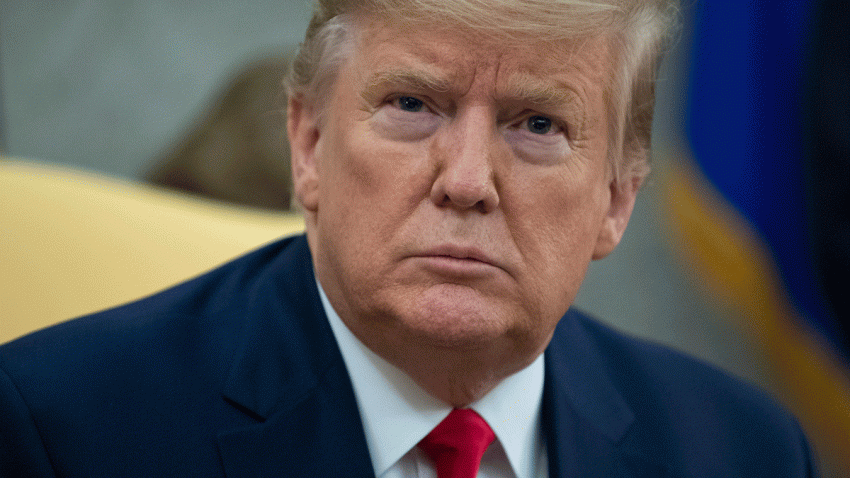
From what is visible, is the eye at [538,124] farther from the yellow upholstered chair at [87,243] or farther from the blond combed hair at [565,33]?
the yellow upholstered chair at [87,243]

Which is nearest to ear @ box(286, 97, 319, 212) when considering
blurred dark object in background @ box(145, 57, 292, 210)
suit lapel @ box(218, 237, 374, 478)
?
suit lapel @ box(218, 237, 374, 478)

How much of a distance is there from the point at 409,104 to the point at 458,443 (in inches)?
20.1

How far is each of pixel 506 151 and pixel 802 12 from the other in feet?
7.25

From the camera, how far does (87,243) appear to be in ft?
5.28

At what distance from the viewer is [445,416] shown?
1.20 m

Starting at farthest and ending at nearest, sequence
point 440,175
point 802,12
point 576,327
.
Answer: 1. point 802,12
2. point 576,327
3. point 440,175

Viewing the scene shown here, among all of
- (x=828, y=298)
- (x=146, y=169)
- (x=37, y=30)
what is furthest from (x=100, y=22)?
(x=828, y=298)

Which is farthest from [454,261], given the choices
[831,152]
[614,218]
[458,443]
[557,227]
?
[831,152]

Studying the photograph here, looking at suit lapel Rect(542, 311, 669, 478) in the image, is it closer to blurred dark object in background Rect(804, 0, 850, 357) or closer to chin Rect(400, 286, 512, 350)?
chin Rect(400, 286, 512, 350)

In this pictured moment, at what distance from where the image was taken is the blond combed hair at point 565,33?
1049 millimetres

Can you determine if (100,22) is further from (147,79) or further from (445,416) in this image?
(445,416)

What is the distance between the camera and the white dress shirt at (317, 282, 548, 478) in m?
1.18

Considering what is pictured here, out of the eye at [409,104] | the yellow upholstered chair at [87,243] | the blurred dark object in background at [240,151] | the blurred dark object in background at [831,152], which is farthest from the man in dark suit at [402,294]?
the blurred dark object in background at [831,152]

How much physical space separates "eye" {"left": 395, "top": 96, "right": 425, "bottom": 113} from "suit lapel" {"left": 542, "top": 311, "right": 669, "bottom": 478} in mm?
562
